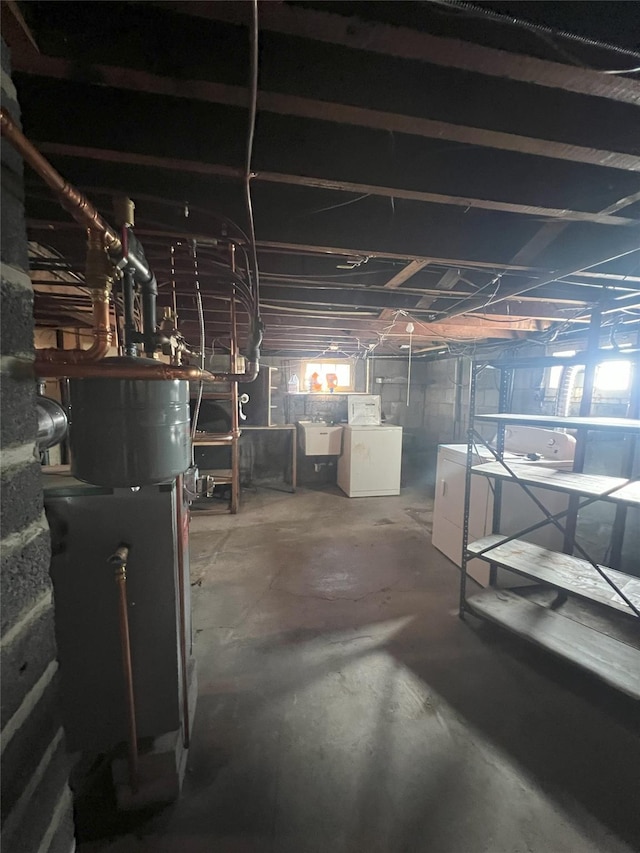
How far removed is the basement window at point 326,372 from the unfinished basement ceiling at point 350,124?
4.39 meters

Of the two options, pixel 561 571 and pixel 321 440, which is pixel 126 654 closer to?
pixel 561 571

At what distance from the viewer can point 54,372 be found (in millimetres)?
708

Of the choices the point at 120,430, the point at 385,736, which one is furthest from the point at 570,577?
the point at 120,430

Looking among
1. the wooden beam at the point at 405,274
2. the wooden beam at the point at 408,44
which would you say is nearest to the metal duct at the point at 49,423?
the wooden beam at the point at 408,44

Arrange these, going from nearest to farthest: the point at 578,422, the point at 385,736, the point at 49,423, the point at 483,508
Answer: the point at 49,423 → the point at 385,736 → the point at 578,422 → the point at 483,508

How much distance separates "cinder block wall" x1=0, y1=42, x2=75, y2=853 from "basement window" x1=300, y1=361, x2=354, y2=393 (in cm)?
546

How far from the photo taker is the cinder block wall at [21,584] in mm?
631

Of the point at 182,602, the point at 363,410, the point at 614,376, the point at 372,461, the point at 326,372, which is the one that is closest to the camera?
the point at 182,602

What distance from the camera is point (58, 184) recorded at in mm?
724

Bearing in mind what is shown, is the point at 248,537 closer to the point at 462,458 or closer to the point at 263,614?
the point at 263,614

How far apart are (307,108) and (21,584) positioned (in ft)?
3.91

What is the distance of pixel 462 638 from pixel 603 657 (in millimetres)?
641

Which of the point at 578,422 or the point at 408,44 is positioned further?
the point at 578,422

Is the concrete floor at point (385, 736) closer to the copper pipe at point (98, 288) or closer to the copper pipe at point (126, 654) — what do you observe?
the copper pipe at point (126, 654)
